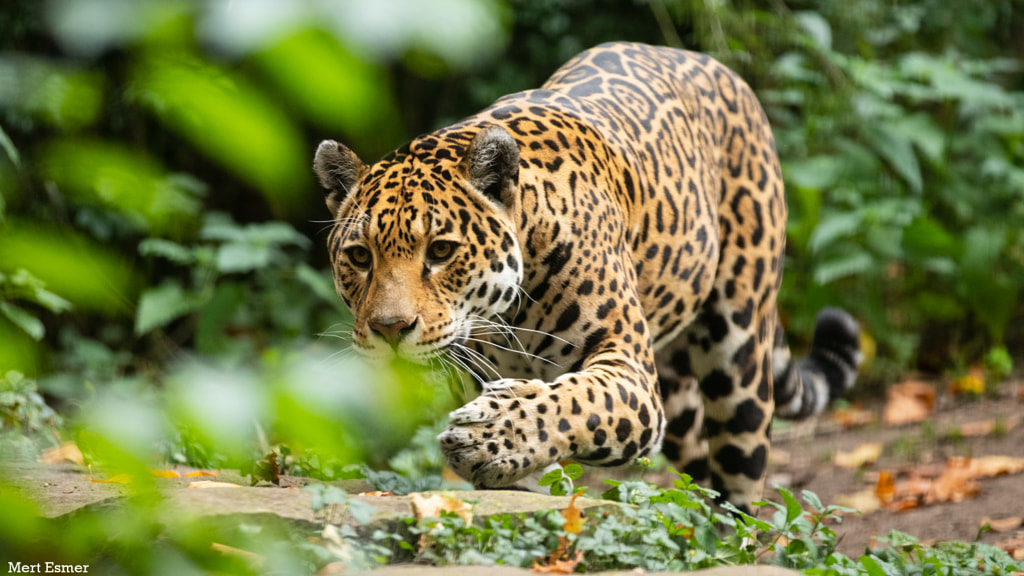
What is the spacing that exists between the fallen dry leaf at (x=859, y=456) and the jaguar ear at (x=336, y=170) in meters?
4.89

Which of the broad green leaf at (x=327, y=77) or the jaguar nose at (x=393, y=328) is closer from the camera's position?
the broad green leaf at (x=327, y=77)

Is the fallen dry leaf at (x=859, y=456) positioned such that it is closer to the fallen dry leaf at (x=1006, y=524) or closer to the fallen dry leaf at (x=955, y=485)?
the fallen dry leaf at (x=955, y=485)

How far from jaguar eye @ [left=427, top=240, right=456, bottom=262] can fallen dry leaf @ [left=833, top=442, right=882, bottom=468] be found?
15.5ft

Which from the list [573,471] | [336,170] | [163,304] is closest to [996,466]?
[573,471]

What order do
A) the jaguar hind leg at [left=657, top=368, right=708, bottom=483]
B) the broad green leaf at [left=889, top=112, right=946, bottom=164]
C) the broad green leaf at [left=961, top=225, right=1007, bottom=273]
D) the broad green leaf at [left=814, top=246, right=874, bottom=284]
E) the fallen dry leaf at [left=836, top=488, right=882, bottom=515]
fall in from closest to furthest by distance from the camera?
the jaguar hind leg at [left=657, top=368, right=708, bottom=483] < the fallen dry leaf at [left=836, top=488, right=882, bottom=515] < the broad green leaf at [left=814, top=246, right=874, bottom=284] < the broad green leaf at [left=961, top=225, right=1007, bottom=273] < the broad green leaf at [left=889, top=112, right=946, bottom=164]

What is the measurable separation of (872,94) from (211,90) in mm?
10155

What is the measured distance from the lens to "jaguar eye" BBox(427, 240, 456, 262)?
156 inches

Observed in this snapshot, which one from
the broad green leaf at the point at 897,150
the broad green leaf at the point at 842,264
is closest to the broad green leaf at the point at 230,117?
the broad green leaf at the point at 842,264

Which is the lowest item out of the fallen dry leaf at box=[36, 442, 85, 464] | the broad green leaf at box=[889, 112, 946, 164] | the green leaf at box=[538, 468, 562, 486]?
the green leaf at box=[538, 468, 562, 486]

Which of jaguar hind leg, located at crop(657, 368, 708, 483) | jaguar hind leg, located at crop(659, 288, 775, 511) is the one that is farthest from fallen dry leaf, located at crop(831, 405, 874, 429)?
jaguar hind leg, located at crop(659, 288, 775, 511)

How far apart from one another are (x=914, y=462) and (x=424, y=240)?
5.01m

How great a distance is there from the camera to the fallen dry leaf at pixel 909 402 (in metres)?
8.53

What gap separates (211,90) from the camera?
0.84 meters

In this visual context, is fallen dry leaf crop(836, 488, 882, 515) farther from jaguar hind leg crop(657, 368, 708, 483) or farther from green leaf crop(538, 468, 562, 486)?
green leaf crop(538, 468, 562, 486)
